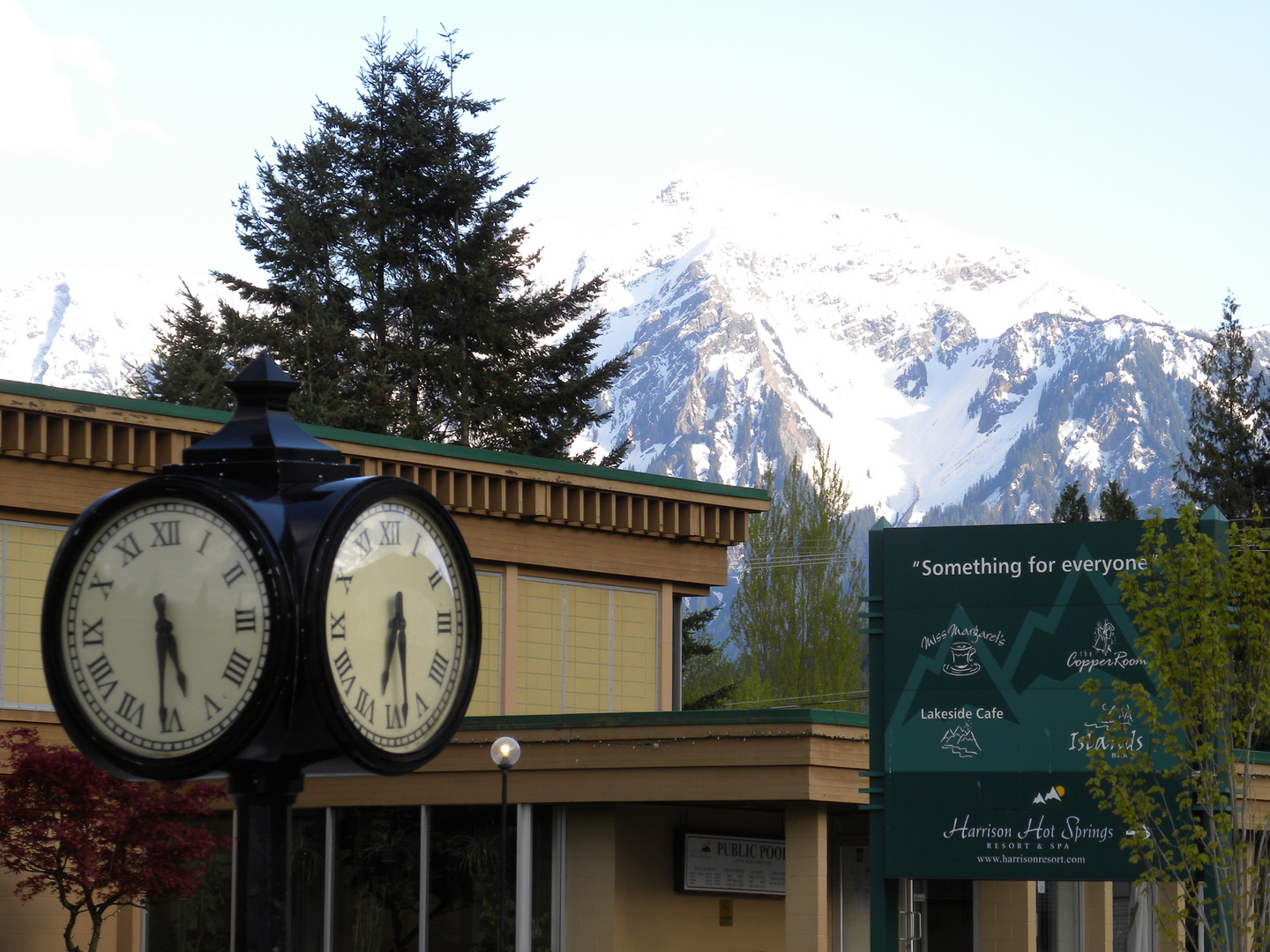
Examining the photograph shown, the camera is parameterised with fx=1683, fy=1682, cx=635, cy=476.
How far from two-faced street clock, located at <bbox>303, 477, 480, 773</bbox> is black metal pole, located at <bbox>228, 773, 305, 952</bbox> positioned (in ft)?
0.65

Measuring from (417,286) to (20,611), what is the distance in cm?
2820

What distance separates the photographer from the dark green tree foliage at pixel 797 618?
68.0m

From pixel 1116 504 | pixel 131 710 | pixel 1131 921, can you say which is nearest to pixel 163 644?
A: pixel 131 710

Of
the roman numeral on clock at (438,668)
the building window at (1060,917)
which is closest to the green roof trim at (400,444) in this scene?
the building window at (1060,917)

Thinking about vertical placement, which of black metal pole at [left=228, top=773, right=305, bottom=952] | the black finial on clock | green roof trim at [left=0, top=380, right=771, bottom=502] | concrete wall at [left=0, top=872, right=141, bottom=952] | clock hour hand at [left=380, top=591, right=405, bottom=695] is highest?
green roof trim at [left=0, top=380, right=771, bottom=502]

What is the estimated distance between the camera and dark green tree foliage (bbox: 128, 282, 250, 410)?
43.1m

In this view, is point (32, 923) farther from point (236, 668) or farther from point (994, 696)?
point (236, 668)

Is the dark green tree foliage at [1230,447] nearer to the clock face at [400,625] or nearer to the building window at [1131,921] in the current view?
the building window at [1131,921]

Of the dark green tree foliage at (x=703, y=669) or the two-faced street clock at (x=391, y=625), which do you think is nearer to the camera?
the two-faced street clock at (x=391, y=625)

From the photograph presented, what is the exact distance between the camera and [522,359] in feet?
167

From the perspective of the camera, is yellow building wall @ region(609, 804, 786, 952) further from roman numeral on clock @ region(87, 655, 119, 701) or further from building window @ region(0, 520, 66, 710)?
roman numeral on clock @ region(87, 655, 119, 701)

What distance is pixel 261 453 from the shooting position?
3.34 m

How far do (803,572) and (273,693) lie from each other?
2670 inches

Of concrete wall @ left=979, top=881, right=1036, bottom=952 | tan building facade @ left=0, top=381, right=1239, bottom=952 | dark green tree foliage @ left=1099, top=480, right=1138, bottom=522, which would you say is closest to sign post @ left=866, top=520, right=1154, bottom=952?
tan building facade @ left=0, top=381, right=1239, bottom=952
